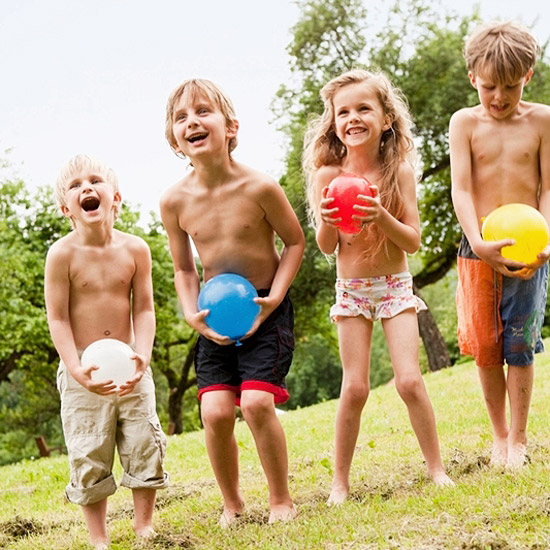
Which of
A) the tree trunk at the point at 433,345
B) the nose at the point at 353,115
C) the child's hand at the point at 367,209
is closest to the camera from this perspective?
the child's hand at the point at 367,209

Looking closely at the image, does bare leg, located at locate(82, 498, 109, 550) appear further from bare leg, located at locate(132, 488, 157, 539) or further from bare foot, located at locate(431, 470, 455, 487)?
bare foot, located at locate(431, 470, 455, 487)

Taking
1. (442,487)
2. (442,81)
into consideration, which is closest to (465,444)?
(442,487)

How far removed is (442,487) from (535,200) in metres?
1.78

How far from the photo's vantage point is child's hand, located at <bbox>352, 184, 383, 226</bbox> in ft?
13.5

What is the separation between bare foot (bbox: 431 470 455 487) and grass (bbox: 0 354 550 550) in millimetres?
73

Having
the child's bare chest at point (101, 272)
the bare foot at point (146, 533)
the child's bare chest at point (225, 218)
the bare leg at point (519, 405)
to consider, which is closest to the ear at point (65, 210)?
the child's bare chest at point (101, 272)

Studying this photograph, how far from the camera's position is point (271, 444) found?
14.1ft

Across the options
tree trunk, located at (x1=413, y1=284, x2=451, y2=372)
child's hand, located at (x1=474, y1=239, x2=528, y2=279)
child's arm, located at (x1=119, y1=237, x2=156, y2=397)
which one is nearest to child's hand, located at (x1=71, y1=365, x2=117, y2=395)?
child's arm, located at (x1=119, y1=237, x2=156, y2=397)

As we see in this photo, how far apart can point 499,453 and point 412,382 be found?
37.1 inches

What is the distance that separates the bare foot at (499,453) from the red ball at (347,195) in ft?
5.80

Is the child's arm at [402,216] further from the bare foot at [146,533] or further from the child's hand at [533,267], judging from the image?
the bare foot at [146,533]

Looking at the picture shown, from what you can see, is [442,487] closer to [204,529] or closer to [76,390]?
[204,529]

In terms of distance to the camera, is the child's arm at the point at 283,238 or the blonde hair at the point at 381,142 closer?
the child's arm at the point at 283,238

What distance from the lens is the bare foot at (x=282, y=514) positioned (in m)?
4.24
